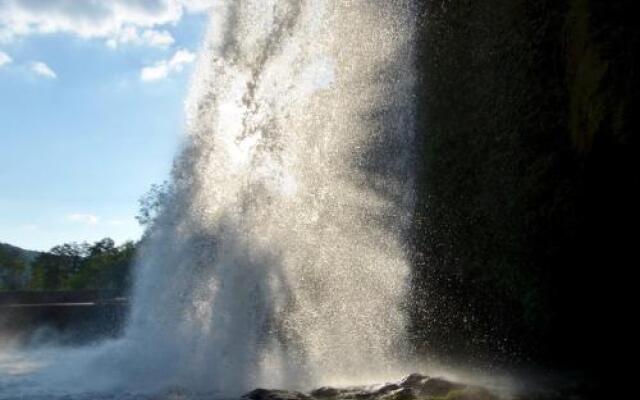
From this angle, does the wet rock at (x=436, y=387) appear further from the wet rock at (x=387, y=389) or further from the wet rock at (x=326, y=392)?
the wet rock at (x=326, y=392)

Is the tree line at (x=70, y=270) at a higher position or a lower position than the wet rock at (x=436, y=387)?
higher

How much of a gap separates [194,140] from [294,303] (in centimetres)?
634

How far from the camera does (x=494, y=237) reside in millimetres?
11594

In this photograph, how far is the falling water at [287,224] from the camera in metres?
9.92

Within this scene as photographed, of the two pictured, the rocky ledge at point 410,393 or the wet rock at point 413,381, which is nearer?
the rocky ledge at point 410,393

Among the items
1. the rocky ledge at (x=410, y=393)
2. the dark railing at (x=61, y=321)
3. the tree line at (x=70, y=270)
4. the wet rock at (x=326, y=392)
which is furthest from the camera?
the tree line at (x=70, y=270)

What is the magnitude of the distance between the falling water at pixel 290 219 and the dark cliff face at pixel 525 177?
3.42ft

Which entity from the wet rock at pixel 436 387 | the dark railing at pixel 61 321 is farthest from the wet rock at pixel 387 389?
the dark railing at pixel 61 321

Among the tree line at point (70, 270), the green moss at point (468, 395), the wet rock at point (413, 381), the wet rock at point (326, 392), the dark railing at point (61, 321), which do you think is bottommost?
the wet rock at point (326, 392)

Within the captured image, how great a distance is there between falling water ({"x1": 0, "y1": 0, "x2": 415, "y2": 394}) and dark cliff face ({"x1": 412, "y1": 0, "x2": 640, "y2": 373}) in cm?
98

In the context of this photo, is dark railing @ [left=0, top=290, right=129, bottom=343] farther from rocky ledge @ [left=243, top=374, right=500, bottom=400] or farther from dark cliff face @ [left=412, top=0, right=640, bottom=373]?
rocky ledge @ [left=243, top=374, right=500, bottom=400]

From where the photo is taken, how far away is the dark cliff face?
8.29 m

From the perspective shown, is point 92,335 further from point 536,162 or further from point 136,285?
point 536,162

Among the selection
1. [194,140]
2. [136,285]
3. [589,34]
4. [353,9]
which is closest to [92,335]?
[136,285]
